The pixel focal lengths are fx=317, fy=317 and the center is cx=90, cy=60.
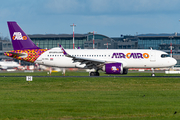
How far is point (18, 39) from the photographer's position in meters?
48.4

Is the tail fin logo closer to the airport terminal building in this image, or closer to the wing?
the wing

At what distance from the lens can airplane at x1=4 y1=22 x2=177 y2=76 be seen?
46.7 metres

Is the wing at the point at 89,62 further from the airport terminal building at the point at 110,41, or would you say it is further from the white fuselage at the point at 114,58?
the airport terminal building at the point at 110,41

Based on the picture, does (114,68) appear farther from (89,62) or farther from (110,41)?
(110,41)

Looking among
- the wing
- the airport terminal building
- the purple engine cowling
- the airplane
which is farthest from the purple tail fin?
the airport terminal building

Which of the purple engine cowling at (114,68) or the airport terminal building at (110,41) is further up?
the airport terminal building at (110,41)

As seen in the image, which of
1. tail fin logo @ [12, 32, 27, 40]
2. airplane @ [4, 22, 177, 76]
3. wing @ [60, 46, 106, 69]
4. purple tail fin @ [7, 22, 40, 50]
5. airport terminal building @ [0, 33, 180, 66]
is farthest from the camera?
airport terminal building @ [0, 33, 180, 66]

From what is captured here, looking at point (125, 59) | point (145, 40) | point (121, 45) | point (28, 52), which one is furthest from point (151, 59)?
point (145, 40)

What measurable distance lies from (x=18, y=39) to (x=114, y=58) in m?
14.9

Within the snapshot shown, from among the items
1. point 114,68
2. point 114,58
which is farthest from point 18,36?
point 114,68

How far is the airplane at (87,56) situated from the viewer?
46719 mm

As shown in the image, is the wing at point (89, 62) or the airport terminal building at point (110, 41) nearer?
the wing at point (89, 62)

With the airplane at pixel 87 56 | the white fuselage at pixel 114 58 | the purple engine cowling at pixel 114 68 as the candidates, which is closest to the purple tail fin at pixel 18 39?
the airplane at pixel 87 56

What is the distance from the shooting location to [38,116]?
14391mm
